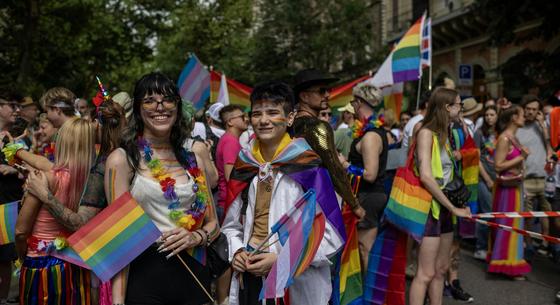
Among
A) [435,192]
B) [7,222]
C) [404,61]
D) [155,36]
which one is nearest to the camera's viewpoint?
[7,222]

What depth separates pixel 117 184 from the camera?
2.90 metres

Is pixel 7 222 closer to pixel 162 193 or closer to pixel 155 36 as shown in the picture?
pixel 162 193

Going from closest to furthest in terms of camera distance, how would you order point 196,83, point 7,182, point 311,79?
point 311,79
point 7,182
point 196,83

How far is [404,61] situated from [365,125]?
5.24 meters

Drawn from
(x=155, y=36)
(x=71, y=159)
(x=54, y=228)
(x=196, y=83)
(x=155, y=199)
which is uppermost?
(x=155, y=36)

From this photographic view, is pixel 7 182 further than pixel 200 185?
Yes

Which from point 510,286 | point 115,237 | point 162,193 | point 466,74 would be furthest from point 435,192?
point 466,74

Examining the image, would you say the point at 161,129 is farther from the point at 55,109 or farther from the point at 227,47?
the point at 227,47

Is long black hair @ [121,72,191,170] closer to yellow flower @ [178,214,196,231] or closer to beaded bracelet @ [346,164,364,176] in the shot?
yellow flower @ [178,214,196,231]

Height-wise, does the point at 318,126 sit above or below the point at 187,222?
above

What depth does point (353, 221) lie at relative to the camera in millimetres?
4629

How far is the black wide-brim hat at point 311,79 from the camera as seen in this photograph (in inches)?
172

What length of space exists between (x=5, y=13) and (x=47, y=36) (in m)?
3.43

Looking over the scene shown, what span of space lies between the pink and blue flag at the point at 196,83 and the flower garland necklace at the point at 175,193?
744 centimetres
